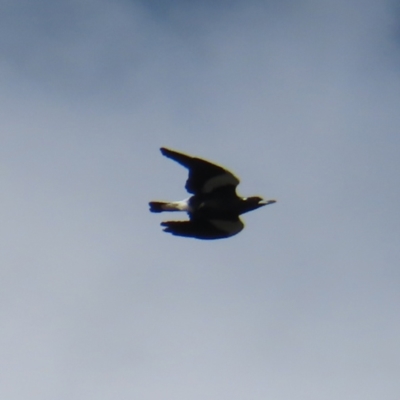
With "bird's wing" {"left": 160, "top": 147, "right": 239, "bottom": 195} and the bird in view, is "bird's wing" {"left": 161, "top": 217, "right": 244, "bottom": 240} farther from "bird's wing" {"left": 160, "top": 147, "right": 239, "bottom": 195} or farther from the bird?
"bird's wing" {"left": 160, "top": 147, "right": 239, "bottom": 195}

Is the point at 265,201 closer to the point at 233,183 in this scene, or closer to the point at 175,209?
the point at 233,183

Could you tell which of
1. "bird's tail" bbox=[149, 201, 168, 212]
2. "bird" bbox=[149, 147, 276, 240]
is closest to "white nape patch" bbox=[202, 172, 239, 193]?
"bird" bbox=[149, 147, 276, 240]

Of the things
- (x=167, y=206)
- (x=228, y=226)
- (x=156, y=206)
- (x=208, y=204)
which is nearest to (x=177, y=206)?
(x=167, y=206)

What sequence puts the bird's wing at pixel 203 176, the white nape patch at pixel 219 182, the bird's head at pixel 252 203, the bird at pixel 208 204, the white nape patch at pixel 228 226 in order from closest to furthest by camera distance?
the bird's wing at pixel 203 176 < the bird at pixel 208 204 < the white nape patch at pixel 219 182 < the white nape patch at pixel 228 226 < the bird's head at pixel 252 203

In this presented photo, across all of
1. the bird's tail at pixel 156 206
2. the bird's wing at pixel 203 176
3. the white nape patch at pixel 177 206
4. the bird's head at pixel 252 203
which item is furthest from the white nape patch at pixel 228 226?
the bird's tail at pixel 156 206

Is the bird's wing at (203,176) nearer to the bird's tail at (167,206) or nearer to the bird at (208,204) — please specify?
the bird at (208,204)

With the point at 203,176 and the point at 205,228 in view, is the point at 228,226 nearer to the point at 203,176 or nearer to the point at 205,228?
the point at 205,228
